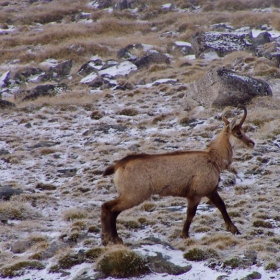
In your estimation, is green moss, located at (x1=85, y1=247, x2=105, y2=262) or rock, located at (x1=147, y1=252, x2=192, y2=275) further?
green moss, located at (x1=85, y1=247, x2=105, y2=262)

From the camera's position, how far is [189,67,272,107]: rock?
672 inches

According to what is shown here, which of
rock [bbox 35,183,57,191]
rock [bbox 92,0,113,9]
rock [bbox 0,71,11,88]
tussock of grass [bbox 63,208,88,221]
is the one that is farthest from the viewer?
rock [bbox 92,0,113,9]

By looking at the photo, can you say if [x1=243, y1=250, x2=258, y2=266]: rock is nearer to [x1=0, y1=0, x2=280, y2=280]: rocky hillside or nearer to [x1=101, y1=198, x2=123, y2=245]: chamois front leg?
[x1=0, y1=0, x2=280, y2=280]: rocky hillside

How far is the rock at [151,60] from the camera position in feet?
89.5

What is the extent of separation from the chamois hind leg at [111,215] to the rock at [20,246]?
60.3 inches

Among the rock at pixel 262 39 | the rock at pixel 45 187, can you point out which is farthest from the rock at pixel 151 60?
the rock at pixel 45 187

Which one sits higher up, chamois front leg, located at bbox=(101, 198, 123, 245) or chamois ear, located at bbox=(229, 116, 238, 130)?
chamois ear, located at bbox=(229, 116, 238, 130)

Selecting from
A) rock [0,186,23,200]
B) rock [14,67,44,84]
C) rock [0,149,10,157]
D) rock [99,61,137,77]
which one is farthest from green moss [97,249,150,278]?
rock [14,67,44,84]

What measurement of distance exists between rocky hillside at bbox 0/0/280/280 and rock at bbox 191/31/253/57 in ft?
0.35

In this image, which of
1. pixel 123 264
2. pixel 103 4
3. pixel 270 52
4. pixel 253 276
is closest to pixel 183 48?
pixel 270 52

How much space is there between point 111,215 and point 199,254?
5.34 ft

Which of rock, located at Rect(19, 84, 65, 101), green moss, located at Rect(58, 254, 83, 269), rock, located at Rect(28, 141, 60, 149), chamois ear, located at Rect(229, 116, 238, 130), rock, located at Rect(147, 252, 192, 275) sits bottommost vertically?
rock, located at Rect(28, 141, 60, 149)

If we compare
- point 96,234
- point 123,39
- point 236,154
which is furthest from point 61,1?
point 96,234

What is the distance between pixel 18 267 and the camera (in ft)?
22.9
